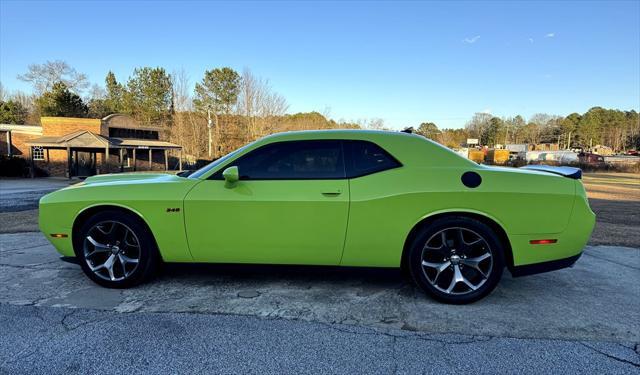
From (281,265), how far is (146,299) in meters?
1.27

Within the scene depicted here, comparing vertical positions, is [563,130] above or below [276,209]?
above

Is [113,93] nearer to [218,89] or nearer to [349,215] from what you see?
[218,89]

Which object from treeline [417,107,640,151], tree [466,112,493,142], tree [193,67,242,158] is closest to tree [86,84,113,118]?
tree [193,67,242,158]

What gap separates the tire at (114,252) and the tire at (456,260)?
2530 mm

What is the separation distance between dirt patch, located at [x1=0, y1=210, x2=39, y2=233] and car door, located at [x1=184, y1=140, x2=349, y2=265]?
16.8ft

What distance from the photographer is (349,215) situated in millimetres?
3246

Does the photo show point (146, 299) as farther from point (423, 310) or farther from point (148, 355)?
point (423, 310)

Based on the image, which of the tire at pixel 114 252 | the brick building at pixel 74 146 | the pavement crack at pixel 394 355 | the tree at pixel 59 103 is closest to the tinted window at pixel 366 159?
the pavement crack at pixel 394 355

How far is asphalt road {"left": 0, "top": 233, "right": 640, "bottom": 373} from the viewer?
93.3 inches

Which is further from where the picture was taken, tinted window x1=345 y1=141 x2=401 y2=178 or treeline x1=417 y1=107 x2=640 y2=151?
treeline x1=417 y1=107 x2=640 y2=151

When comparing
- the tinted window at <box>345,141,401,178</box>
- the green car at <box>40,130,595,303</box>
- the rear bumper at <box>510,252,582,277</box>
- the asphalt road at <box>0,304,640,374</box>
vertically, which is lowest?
the asphalt road at <box>0,304,640,374</box>

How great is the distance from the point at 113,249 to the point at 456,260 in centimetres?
329

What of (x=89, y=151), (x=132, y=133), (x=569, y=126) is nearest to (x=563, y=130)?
(x=569, y=126)

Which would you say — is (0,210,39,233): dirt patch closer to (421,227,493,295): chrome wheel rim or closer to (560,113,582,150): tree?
(421,227,493,295): chrome wheel rim
